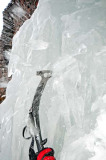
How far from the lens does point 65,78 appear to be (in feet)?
5.43

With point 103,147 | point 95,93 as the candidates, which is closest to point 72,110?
point 95,93

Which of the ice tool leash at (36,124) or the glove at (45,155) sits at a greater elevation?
the ice tool leash at (36,124)

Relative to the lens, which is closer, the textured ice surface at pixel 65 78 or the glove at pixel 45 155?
the glove at pixel 45 155

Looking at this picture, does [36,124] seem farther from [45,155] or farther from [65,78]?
[65,78]

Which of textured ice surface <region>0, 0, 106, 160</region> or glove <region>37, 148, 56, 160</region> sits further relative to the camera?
textured ice surface <region>0, 0, 106, 160</region>

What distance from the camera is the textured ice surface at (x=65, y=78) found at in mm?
1400

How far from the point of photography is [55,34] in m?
1.85

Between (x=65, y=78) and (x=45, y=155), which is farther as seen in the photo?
(x=65, y=78)

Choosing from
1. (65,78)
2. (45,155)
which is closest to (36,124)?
(45,155)

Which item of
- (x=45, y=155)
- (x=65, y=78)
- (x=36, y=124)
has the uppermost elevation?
(x=65, y=78)

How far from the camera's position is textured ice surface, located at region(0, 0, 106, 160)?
4.59 feet

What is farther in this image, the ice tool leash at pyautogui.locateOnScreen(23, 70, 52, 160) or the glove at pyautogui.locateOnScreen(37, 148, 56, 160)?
the ice tool leash at pyautogui.locateOnScreen(23, 70, 52, 160)

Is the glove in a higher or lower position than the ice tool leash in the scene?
lower

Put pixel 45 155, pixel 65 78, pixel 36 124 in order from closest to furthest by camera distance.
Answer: pixel 45 155
pixel 36 124
pixel 65 78
